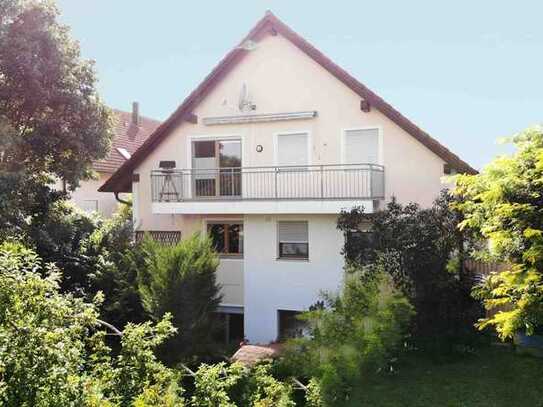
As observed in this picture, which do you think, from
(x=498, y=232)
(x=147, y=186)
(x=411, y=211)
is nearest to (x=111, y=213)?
(x=147, y=186)

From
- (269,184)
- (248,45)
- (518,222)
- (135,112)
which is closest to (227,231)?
(269,184)

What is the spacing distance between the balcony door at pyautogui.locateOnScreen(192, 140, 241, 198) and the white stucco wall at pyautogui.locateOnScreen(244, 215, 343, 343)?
4.71ft

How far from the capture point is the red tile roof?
29.2 meters

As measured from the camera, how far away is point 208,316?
51.1 ft

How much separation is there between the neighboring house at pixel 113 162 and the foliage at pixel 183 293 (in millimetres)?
10283

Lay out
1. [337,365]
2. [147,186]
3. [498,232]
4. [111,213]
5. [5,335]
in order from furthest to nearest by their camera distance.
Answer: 1. [111,213]
2. [147,186]
3. [337,365]
4. [498,232]
5. [5,335]

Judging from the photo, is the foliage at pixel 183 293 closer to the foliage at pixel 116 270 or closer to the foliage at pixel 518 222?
the foliage at pixel 116 270

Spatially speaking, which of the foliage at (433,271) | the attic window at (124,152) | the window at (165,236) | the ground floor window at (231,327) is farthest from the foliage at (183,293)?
the attic window at (124,152)

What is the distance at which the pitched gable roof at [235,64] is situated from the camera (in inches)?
666

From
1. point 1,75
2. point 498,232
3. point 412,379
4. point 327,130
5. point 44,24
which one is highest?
point 44,24

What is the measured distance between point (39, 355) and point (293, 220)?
42.5ft

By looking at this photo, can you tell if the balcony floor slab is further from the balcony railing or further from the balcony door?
the balcony door

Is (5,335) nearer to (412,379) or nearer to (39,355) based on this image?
(39,355)

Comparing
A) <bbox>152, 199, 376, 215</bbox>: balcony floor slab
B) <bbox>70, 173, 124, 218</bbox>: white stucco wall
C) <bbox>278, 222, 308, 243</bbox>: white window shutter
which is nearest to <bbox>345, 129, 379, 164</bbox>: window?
<bbox>152, 199, 376, 215</bbox>: balcony floor slab
